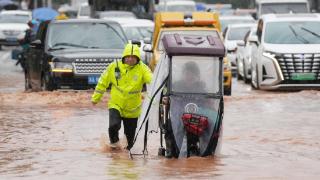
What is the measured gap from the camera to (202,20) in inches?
998

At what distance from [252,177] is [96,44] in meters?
12.2

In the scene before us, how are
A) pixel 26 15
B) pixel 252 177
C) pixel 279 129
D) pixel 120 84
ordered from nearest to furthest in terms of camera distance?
pixel 252 177 → pixel 120 84 → pixel 279 129 → pixel 26 15

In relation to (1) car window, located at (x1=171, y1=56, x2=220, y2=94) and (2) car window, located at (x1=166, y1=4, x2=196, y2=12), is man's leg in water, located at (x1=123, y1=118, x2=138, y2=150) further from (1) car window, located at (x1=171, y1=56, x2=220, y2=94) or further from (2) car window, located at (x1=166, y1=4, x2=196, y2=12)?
(2) car window, located at (x1=166, y1=4, x2=196, y2=12)

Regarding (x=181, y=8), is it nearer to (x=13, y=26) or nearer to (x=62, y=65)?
(x=13, y=26)

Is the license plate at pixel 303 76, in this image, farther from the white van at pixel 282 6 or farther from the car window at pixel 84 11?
the car window at pixel 84 11

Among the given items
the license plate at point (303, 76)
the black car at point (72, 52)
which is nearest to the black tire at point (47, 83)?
the black car at point (72, 52)

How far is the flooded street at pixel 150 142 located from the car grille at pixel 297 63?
62 cm

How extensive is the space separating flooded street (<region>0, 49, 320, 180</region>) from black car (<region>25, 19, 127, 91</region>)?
348 mm

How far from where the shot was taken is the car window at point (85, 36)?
23.0m

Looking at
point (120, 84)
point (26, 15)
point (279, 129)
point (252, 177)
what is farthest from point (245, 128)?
point (26, 15)

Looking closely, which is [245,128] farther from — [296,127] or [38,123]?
[38,123]

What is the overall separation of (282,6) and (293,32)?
2110 centimetres

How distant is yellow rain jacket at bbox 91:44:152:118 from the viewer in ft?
45.1

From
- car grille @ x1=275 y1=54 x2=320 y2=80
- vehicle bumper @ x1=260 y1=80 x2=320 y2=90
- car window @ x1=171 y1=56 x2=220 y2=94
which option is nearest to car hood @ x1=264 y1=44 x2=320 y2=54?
car grille @ x1=275 y1=54 x2=320 y2=80
